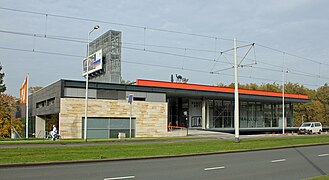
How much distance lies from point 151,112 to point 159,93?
3060 mm

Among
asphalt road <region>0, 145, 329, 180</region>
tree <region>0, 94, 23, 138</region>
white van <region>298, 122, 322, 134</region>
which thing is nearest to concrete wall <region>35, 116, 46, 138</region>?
tree <region>0, 94, 23, 138</region>

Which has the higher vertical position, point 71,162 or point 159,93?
point 159,93

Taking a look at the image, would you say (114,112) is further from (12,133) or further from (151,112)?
(12,133)

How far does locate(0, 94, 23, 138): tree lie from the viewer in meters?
45.1

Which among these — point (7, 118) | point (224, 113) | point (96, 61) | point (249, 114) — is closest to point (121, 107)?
point (96, 61)

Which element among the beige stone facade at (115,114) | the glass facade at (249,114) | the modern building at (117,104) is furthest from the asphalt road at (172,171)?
the glass facade at (249,114)

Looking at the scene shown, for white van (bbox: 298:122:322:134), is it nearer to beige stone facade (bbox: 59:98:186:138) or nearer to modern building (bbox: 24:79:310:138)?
modern building (bbox: 24:79:310:138)

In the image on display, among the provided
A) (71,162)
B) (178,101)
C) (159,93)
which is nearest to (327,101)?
(178,101)

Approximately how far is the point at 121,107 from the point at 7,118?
15997 millimetres

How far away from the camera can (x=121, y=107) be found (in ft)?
138

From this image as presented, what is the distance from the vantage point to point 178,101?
5912cm

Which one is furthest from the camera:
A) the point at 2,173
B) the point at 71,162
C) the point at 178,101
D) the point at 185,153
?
the point at 178,101

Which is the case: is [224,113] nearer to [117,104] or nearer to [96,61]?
[96,61]

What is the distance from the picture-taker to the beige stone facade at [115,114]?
3819 cm
